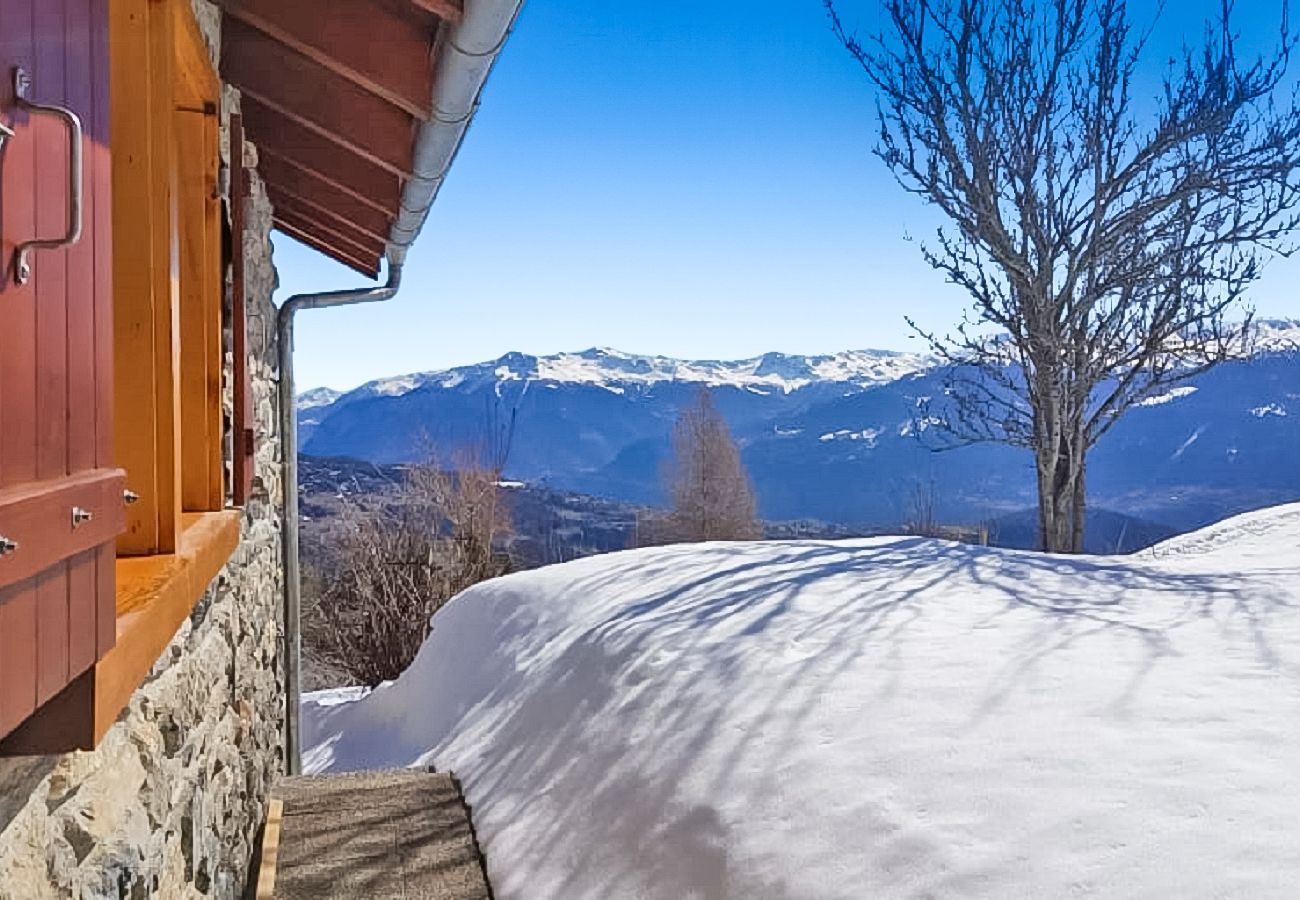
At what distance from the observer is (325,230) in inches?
186

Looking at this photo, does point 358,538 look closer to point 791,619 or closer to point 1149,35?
point 791,619

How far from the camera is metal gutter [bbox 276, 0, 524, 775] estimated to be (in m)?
2.09

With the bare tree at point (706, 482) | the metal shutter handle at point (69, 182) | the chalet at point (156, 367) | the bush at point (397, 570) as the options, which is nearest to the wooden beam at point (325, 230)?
the chalet at point (156, 367)

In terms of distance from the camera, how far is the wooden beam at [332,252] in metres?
4.87

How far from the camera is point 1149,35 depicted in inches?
317

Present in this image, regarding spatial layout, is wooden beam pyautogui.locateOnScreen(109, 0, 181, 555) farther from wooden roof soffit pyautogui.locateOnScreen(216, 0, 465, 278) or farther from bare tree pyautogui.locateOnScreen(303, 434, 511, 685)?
bare tree pyautogui.locateOnScreen(303, 434, 511, 685)

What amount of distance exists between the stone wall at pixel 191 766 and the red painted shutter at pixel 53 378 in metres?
0.16

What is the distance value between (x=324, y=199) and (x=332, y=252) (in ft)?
3.59

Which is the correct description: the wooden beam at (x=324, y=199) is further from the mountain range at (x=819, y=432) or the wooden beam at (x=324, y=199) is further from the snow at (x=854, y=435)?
the snow at (x=854, y=435)

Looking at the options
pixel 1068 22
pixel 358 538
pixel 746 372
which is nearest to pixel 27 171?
pixel 1068 22

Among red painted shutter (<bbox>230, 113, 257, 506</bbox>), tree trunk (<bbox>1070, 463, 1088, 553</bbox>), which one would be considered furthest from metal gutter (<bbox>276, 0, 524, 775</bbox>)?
tree trunk (<bbox>1070, 463, 1088, 553</bbox>)

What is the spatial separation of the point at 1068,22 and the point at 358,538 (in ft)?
26.6

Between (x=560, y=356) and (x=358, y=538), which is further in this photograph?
(x=560, y=356)

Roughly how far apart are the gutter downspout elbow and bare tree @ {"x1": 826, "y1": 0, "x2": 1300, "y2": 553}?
5.17 meters
